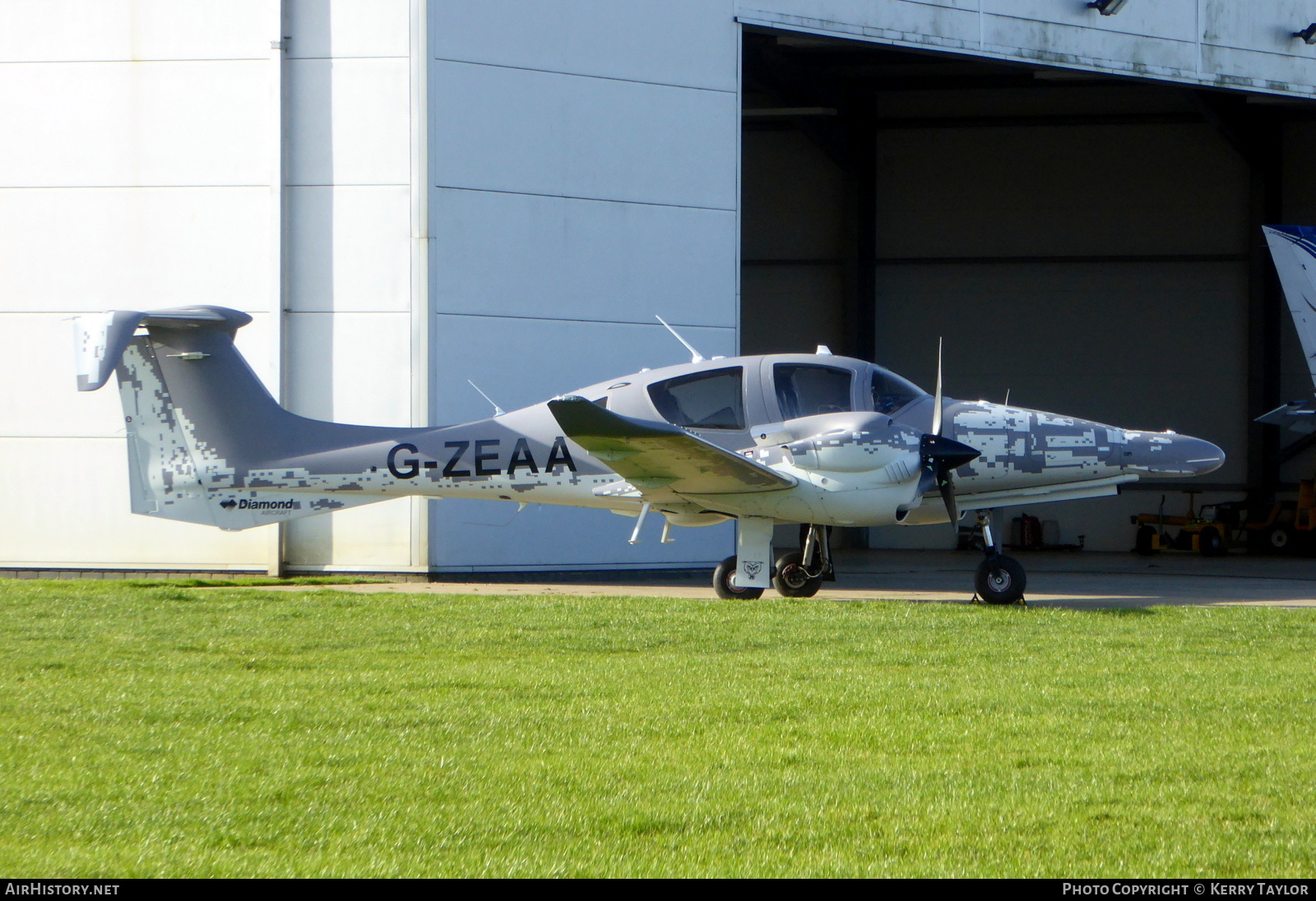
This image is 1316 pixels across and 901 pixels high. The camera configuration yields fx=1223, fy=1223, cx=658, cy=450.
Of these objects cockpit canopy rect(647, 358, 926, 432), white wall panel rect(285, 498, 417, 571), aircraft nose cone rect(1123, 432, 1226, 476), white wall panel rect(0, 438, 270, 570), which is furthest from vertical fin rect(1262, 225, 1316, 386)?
white wall panel rect(0, 438, 270, 570)

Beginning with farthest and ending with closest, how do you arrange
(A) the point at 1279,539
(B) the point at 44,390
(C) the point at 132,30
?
1. (A) the point at 1279,539
2. (C) the point at 132,30
3. (B) the point at 44,390

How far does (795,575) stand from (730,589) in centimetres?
68

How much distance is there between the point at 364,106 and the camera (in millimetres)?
14844

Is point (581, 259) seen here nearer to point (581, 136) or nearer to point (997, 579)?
point (581, 136)

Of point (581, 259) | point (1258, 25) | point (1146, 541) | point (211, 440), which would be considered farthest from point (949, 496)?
point (1146, 541)

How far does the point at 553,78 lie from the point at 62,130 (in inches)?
239

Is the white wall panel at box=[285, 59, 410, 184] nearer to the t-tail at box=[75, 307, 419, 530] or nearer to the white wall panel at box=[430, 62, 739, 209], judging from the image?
the white wall panel at box=[430, 62, 739, 209]

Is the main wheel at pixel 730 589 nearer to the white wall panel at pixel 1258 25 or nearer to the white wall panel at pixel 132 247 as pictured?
the white wall panel at pixel 132 247

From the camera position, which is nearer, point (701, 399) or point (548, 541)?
point (701, 399)

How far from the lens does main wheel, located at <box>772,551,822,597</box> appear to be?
1232cm

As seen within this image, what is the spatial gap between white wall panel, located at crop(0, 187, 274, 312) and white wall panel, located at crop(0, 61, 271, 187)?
0.20 m

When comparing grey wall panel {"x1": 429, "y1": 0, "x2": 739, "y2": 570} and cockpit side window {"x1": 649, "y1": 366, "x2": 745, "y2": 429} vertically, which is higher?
grey wall panel {"x1": 429, "y1": 0, "x2": 739, "y2": 570}

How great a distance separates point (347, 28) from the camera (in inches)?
586

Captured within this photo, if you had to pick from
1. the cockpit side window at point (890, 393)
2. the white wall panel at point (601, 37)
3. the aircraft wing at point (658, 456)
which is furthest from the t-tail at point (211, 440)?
the white wall panel at point (601, 37)
